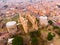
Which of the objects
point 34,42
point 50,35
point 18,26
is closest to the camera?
point 34,42

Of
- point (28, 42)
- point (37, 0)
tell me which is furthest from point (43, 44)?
point (37, 0)

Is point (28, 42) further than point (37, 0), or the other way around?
point (37, 0)

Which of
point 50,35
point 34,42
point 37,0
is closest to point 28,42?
point 34,42

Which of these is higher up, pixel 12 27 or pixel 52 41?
pixel 12 27

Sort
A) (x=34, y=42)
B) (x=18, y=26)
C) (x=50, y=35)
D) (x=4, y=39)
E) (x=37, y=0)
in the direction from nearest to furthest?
(x=34, y=42)
(x=50, y=35)
(x=4, y=39)
(x=18, y=26)
(x=37, y=0)

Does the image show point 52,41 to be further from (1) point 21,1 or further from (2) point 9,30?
(1) point 21,1

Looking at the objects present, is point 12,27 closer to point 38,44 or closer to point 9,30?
point 9,30

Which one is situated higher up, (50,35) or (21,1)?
(50,35)

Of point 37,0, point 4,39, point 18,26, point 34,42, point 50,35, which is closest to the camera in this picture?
point 34,42

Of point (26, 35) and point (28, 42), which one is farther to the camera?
point (26, 35)
